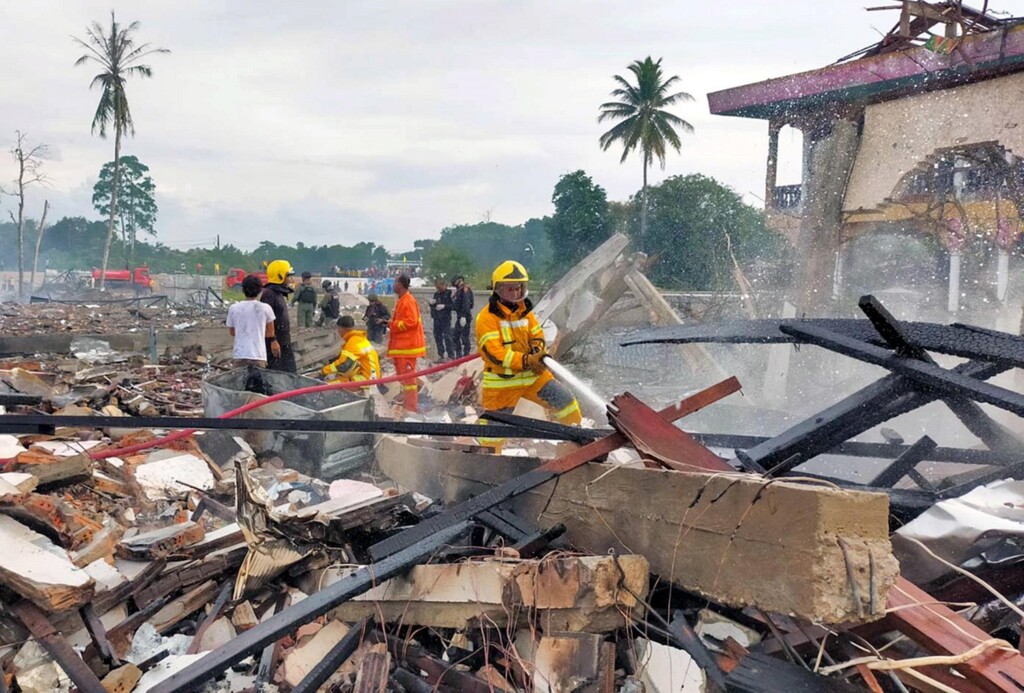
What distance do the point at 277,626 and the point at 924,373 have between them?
234cm

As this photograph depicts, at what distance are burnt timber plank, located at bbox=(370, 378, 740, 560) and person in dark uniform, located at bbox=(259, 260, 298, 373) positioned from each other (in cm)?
535

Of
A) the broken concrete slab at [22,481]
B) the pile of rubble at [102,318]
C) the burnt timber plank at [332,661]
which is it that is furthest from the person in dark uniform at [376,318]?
the burnt timber plank at [332,661]

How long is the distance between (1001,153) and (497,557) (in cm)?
1064

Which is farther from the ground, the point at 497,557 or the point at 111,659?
the point at 497,557

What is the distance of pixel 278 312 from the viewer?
787cm

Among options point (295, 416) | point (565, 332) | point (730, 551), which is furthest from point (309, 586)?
point (565, 332)

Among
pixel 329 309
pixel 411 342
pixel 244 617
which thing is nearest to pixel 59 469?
pixel 244 617

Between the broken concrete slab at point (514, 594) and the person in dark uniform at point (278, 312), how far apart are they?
5.41 m

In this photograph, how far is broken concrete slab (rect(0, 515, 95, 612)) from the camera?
9.05 feet

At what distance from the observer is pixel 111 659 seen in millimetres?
2744

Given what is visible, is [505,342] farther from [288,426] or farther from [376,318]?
[376,318]

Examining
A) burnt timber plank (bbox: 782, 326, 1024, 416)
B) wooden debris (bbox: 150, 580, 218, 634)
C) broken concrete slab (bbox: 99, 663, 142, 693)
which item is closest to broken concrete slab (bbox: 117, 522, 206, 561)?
wooden debris (bbox: 150, 580, 218, 634)

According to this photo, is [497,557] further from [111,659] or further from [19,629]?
[19,629]

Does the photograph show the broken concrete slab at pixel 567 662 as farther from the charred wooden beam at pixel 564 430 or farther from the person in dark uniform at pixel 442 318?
the person in dark uniform at pixel 442 318
